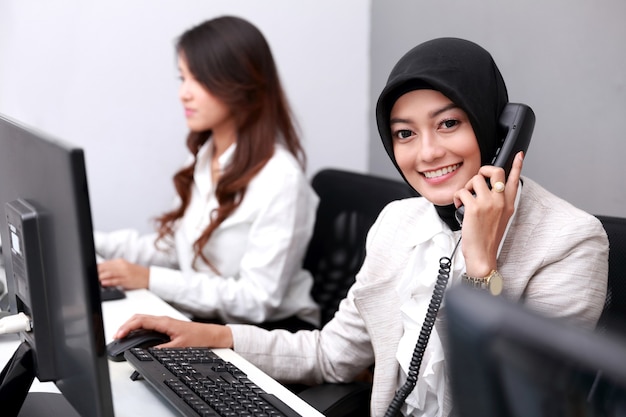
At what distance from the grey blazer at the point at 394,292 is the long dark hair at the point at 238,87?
2.03 ft

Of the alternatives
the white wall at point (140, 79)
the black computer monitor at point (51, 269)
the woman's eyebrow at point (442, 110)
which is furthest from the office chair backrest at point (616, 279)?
the white wall at point (140, 79)

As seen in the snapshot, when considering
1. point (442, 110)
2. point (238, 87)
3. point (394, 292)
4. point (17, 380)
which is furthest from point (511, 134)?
point (238, 87)

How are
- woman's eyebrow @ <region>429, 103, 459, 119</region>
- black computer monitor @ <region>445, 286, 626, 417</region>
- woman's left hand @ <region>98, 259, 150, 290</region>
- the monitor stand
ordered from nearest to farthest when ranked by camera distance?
1. black computer monitor @ <region>445, 286, 626, 417</region>
2. the monitor stand
3. woman's eyebrow @ <region>429, 103, 459, 119</region>
4. woman's left hand @ <region>98, 259, 150, 290</region>

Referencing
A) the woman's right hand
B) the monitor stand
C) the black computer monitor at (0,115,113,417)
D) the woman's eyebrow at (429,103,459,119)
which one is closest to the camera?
the black computer monitor at (0,115,113,417)

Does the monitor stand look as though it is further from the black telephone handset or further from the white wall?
the white wall

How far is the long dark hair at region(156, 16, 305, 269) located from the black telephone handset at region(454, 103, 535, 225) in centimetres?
84

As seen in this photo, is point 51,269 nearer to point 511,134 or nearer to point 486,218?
point 486,218

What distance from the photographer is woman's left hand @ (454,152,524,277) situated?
1178 millimetres

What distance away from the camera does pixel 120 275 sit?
184 cm

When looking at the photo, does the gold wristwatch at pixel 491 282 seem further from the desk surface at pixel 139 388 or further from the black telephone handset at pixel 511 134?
the desk surface at pixel 139 388

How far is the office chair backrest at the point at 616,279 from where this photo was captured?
3.99 ft

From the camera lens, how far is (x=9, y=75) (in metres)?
2.38

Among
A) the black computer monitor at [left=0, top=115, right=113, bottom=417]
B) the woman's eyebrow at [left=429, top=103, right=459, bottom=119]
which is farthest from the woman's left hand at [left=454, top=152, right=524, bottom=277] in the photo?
the black computer monitor at [left=0, top=115, right=113, bottom=417]

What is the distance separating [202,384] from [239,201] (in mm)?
899
